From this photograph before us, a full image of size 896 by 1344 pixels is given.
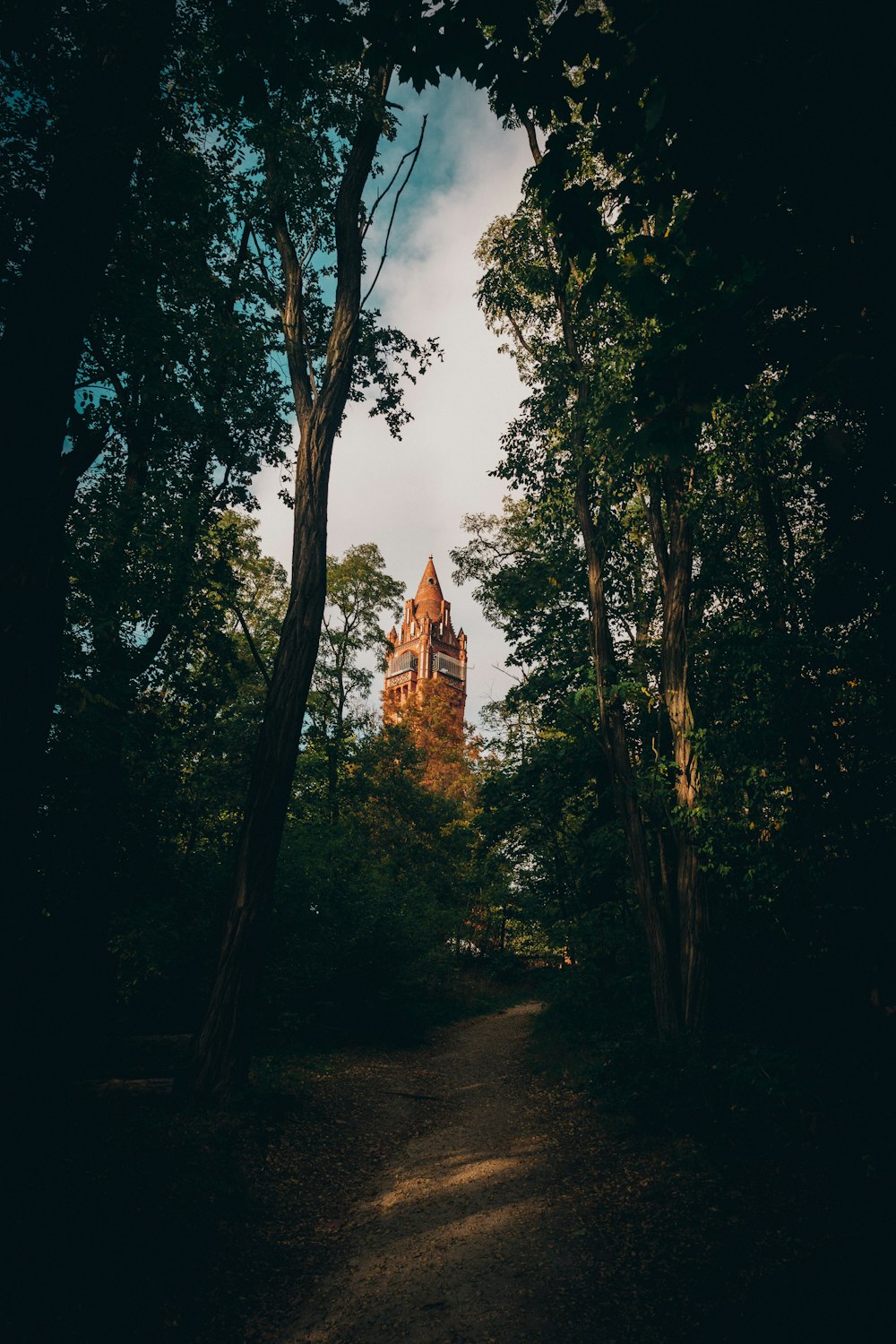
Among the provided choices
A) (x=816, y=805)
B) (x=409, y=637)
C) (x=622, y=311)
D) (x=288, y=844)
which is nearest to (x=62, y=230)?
(x=816, y=805)

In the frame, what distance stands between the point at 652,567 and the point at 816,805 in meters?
6.30

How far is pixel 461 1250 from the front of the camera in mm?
4117

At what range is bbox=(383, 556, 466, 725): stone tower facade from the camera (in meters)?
56.6

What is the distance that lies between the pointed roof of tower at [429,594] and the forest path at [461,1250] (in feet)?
175

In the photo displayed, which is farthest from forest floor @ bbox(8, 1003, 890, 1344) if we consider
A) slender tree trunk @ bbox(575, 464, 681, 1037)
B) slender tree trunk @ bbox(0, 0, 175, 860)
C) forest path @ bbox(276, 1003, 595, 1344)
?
slender tree trunk @ bbox(0, 0, 175, 860)

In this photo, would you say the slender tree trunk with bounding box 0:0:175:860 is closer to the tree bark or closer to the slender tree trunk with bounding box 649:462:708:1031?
the tree bark

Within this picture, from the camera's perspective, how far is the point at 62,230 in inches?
119

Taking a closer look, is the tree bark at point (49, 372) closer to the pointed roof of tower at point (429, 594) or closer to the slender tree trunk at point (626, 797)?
the slender tree trunk at point (626, 797)

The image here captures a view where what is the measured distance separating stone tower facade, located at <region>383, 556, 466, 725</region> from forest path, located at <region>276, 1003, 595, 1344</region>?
48.3m

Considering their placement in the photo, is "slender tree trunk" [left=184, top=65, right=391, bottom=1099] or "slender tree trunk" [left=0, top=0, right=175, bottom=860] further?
"slender tree trunk" [left=184, top=65, right=391, bottom=1099]

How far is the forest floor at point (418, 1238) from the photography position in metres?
3.00

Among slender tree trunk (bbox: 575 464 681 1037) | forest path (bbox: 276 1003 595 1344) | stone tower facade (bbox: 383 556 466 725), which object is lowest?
forest path (bbox: 276 1003 595 1344)

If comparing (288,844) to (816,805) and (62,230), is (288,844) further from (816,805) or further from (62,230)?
(62,230)

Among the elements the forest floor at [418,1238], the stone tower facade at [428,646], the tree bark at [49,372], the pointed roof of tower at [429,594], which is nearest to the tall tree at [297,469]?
the forest floor at [418,1238]
